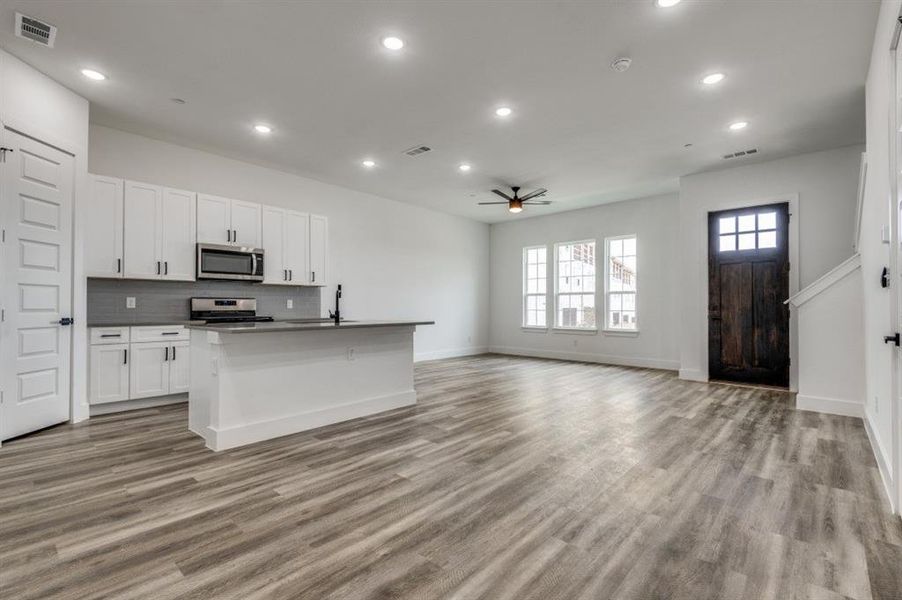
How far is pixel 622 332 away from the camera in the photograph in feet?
26.7

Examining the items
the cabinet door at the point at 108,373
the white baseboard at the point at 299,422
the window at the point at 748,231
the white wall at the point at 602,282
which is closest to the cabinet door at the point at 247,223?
the cabinet door at the point at 108,373

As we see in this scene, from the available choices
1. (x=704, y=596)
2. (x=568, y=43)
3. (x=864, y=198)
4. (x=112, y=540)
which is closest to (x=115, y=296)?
(x=112, y=540)

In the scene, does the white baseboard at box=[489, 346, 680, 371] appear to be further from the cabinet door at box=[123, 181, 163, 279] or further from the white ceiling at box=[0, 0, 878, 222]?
the cabinet door at box=[123, 181, 163, 279]

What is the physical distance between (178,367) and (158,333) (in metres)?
0.45

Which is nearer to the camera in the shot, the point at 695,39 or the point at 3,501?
the point at 3,501

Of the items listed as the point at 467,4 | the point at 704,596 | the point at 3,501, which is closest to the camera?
the point at 704,596

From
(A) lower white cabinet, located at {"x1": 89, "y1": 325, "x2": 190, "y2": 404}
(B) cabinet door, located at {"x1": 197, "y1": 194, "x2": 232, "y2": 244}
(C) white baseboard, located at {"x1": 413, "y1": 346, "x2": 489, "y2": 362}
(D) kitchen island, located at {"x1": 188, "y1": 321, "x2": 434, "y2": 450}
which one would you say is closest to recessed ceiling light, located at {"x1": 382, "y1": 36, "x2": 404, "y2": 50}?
(D) kitchen island, located at {"x1": 188, "y1": 321, "x2": 434, "y2": 450}

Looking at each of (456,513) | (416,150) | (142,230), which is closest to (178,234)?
(142,230)

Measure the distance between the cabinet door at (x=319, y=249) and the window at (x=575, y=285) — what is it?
4.99m

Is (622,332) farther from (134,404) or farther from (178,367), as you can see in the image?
(134,404)

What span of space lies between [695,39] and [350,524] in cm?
403

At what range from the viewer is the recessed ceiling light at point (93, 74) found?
145 inches

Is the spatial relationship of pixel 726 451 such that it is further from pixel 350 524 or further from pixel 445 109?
pixel 445 109

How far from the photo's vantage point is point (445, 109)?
4.34 meters
